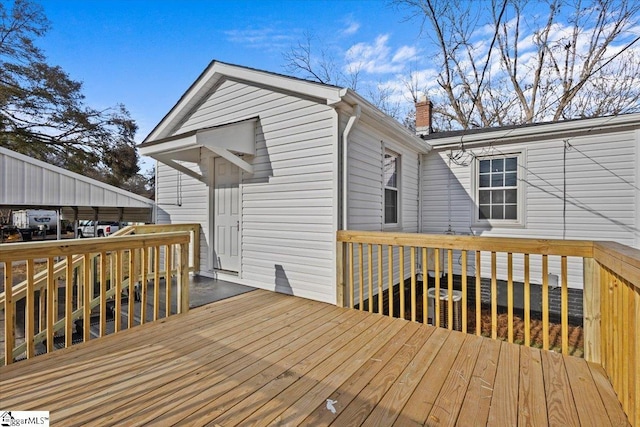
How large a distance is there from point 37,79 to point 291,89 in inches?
632

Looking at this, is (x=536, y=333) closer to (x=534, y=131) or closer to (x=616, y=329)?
(x=534, y=131)

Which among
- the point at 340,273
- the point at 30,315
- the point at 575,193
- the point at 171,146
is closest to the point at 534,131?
the point at 575,193

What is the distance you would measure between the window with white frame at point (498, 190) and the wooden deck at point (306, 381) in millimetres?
4206

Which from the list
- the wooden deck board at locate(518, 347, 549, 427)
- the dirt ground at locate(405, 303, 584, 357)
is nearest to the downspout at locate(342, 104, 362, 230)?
the wooden deck board at locate(518, 347, 549, 427)

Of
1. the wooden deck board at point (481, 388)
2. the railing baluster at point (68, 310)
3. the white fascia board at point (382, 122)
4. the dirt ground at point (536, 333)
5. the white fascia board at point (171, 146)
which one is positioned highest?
the white fascia board at point (382, 122)

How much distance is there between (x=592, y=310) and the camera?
2.31m

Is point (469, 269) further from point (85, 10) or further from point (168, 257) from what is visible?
point (85, 10)

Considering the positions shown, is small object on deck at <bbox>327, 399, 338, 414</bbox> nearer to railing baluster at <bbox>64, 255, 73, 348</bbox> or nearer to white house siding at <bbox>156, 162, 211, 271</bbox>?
railing baluster at <bbox>64, 255, 73, 348</bbox>

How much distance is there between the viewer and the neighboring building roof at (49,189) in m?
6.61

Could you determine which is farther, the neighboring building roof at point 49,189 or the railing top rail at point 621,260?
the neighboring building roof at point 49,189

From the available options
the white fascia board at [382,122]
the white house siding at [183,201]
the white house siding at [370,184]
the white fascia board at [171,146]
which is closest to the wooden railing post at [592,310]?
the white house siding at [370,184]

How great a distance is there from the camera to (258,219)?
4824 millimetres

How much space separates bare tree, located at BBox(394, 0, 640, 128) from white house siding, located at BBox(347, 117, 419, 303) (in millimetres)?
4247

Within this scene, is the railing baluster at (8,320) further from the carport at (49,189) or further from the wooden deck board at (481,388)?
the carport at (49,189)
